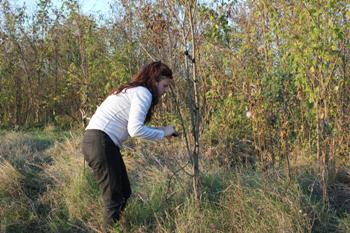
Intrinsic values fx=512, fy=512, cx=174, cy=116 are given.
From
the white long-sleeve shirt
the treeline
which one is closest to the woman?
the white long-sleeve shirt

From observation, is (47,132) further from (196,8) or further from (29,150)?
(196,8)

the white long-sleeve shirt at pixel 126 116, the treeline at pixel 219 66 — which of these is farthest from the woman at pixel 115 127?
the treeline at pixel 219 66

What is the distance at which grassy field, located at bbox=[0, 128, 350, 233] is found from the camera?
432 centimetres

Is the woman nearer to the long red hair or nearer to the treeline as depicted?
the long red hair

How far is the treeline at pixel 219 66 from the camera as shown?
4668 millimetres

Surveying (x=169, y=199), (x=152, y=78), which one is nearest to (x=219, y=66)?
(x=169, y=199)

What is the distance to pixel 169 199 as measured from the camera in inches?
195

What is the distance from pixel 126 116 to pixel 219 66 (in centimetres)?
341

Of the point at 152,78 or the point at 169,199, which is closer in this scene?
the point at 152,78

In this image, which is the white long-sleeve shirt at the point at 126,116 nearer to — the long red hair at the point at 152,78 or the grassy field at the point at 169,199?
the long red hair at the point at 152,78

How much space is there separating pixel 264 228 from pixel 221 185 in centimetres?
112

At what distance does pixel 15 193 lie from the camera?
5.64 meters

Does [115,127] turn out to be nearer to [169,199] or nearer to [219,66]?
[169,199]

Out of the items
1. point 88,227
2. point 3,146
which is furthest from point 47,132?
point 88,227
